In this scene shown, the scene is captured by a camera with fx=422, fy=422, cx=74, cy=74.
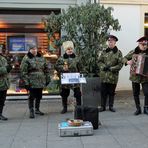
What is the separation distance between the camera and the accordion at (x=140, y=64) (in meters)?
9.63

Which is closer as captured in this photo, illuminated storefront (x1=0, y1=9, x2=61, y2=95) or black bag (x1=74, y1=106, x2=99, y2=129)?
black bag (x1=74, y1=106, x2=99, y2=129)

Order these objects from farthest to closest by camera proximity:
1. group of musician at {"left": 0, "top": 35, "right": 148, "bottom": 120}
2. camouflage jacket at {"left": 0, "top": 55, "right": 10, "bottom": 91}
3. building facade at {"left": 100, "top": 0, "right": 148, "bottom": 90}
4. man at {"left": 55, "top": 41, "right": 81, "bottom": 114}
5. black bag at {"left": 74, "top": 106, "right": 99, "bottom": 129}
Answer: building facade at {"left": 100, "top": 0, "right": 148, "bottom": 90}
man at {"left": 55, "top": 41, "right": 81, "bottom": 114}
group of musician at {"left": 0, "top": 35, "right": 148, "bottom": 120}
camouflage jacket at {"left": 0, "top": 55, "right": 10, "bottom": 91}
black bag at {"left": 74, "top": 106, "right": 99, "bottom": 129}

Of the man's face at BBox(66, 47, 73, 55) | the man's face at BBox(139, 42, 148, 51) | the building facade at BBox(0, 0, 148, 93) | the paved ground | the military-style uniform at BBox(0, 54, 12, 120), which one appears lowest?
the paved ground

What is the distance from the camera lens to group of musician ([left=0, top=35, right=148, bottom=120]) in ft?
32.1

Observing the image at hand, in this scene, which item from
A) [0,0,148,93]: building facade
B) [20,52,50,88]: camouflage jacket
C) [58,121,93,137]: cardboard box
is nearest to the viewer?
[58,121,93,137]: cardboard box

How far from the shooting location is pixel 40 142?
744 centimetres

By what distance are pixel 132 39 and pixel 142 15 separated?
0.88 meters

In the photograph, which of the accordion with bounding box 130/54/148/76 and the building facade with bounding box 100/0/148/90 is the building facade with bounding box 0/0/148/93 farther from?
the accordion with bounding box 130/54/148/76

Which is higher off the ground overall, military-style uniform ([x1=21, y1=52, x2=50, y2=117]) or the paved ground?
military-style uniform ([x1=21, y1=52, x2=50, y2=117])

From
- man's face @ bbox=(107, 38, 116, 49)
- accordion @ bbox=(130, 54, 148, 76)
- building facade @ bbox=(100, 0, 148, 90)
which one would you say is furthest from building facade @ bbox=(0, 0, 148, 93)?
accordion @ bbox=(130, 54, 148, 76)

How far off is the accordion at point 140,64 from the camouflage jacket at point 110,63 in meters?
0.70

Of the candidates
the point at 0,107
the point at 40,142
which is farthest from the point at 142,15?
the point at 40,142

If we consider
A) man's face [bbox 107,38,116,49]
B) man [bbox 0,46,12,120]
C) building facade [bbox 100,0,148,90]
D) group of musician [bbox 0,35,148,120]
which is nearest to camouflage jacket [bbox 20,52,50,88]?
group of musician [bbox 0,35,148,120]

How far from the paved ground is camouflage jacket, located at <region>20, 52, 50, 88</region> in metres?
0.82
